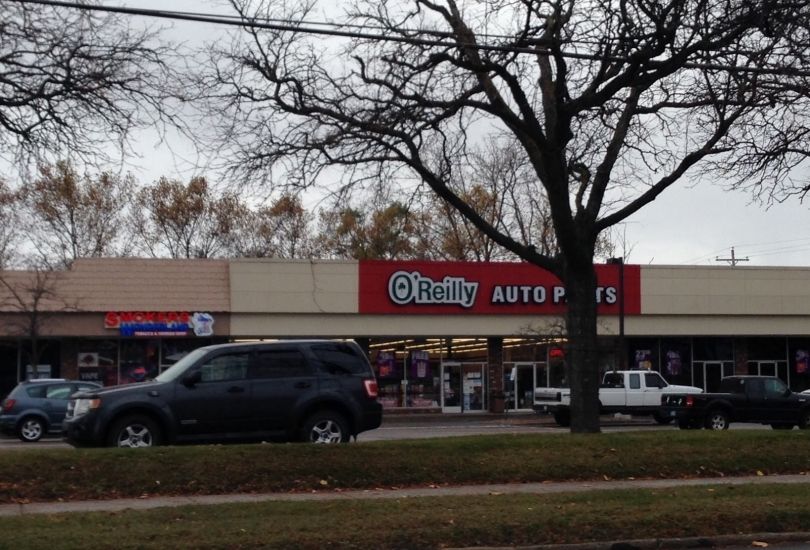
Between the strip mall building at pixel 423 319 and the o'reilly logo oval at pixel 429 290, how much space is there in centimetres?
4

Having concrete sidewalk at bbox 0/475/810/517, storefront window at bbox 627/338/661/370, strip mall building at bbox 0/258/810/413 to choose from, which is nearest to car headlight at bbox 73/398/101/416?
concrete sidewalk at bbox 0/475/810/517

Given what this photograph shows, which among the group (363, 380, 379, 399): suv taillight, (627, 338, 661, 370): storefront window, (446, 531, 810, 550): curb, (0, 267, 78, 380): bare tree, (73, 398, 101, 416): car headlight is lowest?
(446, 531, 810, 550): curb

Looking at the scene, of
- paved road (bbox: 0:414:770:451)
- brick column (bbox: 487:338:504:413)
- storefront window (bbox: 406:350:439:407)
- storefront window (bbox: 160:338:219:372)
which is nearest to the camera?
paved road (bbox: 0:414:770:451)

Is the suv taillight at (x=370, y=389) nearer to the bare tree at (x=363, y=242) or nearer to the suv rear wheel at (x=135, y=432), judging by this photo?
the suv rear wheel at (x=135, y=432)

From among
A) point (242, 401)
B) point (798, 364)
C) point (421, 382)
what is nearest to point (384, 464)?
point (242, 401)

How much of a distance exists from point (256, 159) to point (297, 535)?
1008 centimetres

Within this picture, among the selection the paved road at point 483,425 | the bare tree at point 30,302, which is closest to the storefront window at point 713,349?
the paved road at point 483,425

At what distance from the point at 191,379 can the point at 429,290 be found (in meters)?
24.8

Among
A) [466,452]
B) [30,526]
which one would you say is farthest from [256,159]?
[30,526]

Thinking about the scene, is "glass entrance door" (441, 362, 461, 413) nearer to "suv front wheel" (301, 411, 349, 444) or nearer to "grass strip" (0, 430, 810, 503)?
"grass strip" (0, 430, 810, 503)

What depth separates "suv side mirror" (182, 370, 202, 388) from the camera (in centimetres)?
1727

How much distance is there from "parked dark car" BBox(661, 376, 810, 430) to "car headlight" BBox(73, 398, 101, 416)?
18.5m

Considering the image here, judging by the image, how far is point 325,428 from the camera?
708 inches

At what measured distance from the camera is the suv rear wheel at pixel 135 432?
55.7 feet
